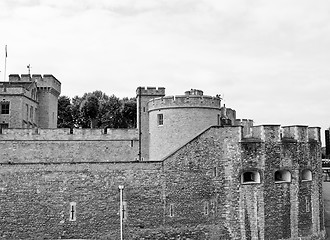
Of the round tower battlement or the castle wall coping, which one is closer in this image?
the castle wall coping

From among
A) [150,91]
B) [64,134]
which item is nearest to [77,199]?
[64,134]

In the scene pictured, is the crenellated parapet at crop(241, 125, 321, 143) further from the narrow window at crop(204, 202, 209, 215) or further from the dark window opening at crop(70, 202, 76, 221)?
the dark window opening at crop(70, 202, 76, 221)

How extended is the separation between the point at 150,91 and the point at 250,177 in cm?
1239

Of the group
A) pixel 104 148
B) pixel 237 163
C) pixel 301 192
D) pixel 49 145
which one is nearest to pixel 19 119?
pixel 49 145

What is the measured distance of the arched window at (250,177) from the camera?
85.7 feet

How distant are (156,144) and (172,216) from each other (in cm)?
626

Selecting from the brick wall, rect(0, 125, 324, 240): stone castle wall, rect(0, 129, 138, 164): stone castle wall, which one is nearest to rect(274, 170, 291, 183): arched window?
rect(0, 125, 324, 240): stone castle wall

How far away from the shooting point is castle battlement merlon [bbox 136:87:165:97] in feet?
115

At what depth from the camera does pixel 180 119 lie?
29.0m

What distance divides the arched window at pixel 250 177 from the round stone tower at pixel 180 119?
439 centimetres

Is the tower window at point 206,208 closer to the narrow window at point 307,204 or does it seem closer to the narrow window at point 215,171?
the narrow window at point 215,171

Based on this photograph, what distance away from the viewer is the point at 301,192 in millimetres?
A: 27562

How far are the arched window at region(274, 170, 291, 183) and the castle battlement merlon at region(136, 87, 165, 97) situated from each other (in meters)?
12.5

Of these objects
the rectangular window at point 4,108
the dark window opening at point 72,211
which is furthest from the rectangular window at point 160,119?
the rectangular window at point 4,108
